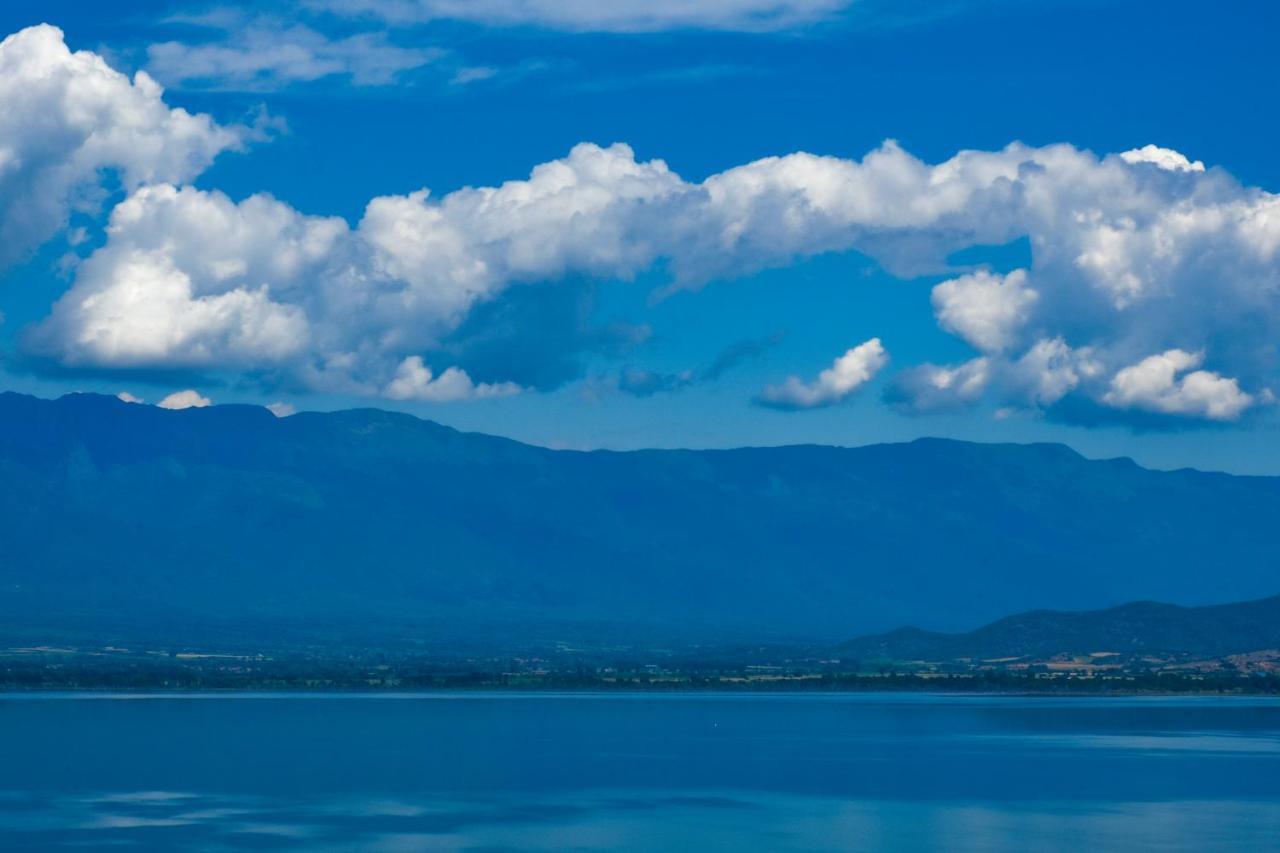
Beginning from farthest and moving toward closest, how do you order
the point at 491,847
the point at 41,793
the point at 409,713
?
the point at 409,713 < the point at 41,793 < the point at 491,847

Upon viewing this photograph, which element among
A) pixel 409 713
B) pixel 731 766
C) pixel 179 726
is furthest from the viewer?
pixel 409 713

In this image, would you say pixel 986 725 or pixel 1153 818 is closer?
pixel 1153 818

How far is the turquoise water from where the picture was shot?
80.1m

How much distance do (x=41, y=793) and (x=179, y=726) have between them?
53115 mm

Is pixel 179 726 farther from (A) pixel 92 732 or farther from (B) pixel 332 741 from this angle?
(B) pixel 332 741

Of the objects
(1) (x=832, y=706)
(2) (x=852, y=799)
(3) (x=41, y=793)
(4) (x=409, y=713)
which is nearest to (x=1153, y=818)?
(2) (x=852, y=799)

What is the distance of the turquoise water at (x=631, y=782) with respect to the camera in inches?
3152

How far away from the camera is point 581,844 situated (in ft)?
255

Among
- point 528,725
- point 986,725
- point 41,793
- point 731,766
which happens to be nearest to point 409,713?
point 528,725

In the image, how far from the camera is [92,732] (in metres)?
138

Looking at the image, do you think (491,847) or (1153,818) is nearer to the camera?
(491,847)

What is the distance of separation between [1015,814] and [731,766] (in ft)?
87.4

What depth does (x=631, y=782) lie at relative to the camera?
102938 millimetres

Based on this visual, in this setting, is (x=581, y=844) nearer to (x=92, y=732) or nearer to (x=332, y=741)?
(x=332, y=741)
